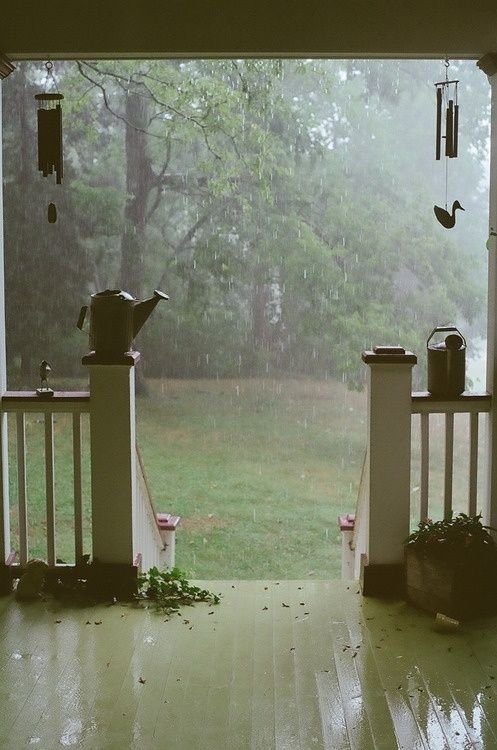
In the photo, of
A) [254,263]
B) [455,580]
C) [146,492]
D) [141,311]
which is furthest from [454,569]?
[254,263]

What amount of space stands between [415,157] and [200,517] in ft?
17.1

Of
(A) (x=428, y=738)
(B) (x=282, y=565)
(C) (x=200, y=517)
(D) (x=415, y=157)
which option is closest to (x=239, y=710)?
(A) (x=428, y=738)

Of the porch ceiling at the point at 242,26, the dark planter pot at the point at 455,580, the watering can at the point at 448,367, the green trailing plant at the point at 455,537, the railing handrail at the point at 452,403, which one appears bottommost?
the dark planter pot at the point at 455,580

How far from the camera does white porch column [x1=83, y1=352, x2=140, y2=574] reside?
421 centimetres

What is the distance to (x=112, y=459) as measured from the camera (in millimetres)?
4238

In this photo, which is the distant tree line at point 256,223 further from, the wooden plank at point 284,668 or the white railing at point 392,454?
the wooden plank at point 284,668

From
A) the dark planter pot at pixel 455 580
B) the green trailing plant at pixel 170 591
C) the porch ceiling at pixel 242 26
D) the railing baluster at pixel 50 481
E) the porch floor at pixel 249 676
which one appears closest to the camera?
the porch floor at pixel 249 676

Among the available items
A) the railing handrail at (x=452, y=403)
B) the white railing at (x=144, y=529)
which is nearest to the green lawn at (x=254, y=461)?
the white railing at (x=144, y=529)

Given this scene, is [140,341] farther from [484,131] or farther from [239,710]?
[239,710]

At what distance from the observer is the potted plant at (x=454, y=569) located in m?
3.93

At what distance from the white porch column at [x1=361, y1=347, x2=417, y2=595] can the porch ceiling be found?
4.73 feet

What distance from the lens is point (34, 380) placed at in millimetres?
10664

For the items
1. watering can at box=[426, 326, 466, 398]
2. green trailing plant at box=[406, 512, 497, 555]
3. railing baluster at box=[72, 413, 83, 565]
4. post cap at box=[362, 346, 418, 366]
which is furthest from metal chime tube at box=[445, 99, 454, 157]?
railing baluster at box=[72, 413, 83, 565]

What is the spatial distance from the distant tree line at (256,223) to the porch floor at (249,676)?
269 inches
